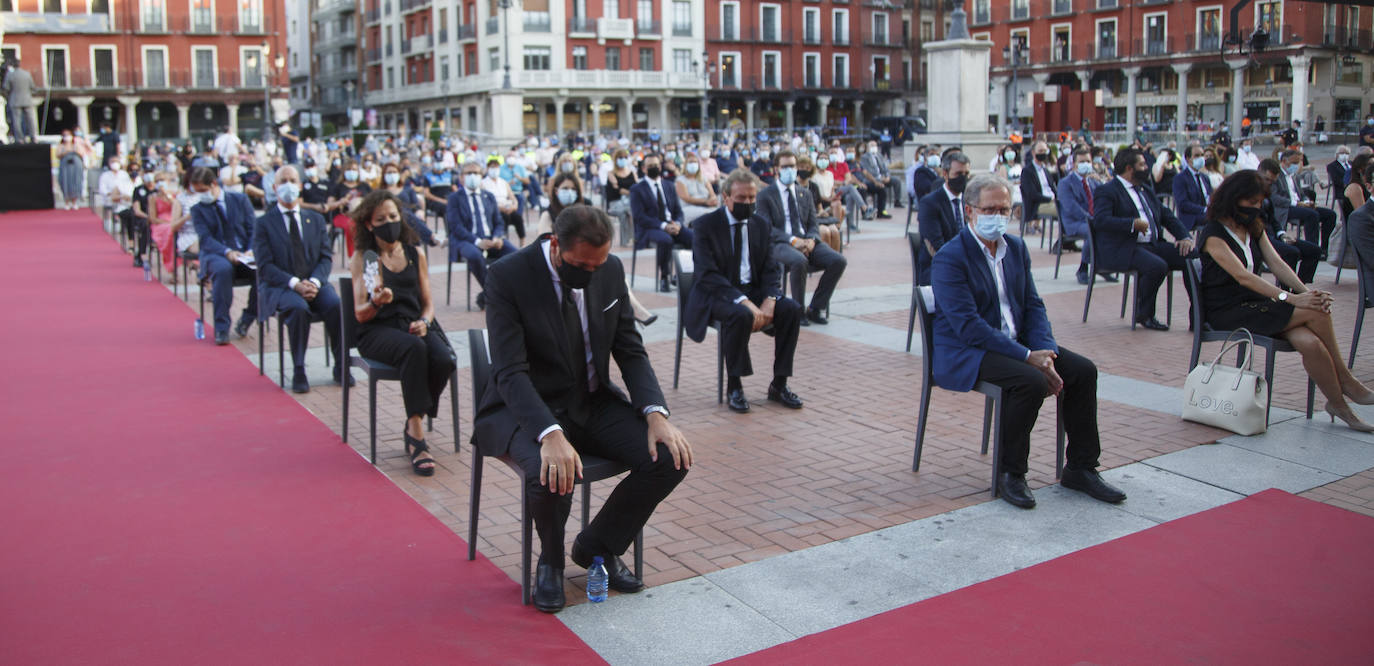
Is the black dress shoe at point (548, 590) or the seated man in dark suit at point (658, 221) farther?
the seated man in dark suit at point (658, 221)

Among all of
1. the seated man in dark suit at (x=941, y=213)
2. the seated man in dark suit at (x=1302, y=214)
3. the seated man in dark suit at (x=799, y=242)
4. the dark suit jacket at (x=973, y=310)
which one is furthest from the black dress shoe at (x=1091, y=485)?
the seated man in dark suit at (x=1302, y=214)

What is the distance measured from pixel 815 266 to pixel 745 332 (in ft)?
10.1

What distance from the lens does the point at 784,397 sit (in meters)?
7.13

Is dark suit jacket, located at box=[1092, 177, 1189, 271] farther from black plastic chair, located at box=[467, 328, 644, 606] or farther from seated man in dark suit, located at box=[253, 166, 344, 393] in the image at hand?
black plastic chair, located at box=[467, 328, 644, 606]

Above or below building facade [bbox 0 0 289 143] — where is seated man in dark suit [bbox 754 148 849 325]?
below

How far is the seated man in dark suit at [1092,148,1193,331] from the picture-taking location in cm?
949

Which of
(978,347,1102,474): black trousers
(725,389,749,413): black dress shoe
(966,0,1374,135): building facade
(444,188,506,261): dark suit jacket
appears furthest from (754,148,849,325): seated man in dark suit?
(966,0,1374,135): building facade

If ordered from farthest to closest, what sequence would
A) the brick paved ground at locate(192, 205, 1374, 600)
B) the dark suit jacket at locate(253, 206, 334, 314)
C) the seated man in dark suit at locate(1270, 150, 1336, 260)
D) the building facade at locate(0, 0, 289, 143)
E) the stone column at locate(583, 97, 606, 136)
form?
the stone column at locate(583, 97, 606, 136) < the building facade at locate(0, 0, 289, 143) < the seated man in dark suit at locate(1270, 150, 1336, 260) < the dark suit jacket at locate(253, 206, 334, 314) < the brick paved ground at locate(192, 205, 1374, 600)

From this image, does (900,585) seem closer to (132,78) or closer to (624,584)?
(624,584)

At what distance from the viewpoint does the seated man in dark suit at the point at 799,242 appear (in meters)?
9.70

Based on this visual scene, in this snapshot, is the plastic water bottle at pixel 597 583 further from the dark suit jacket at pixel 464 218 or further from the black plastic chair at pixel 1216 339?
the dark suit jacket at pixel 464 218

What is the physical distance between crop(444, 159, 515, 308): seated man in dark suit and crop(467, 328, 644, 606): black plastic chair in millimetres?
6329

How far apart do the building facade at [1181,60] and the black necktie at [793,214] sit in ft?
112

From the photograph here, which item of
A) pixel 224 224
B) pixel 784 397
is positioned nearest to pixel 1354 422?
pixel 784 397
